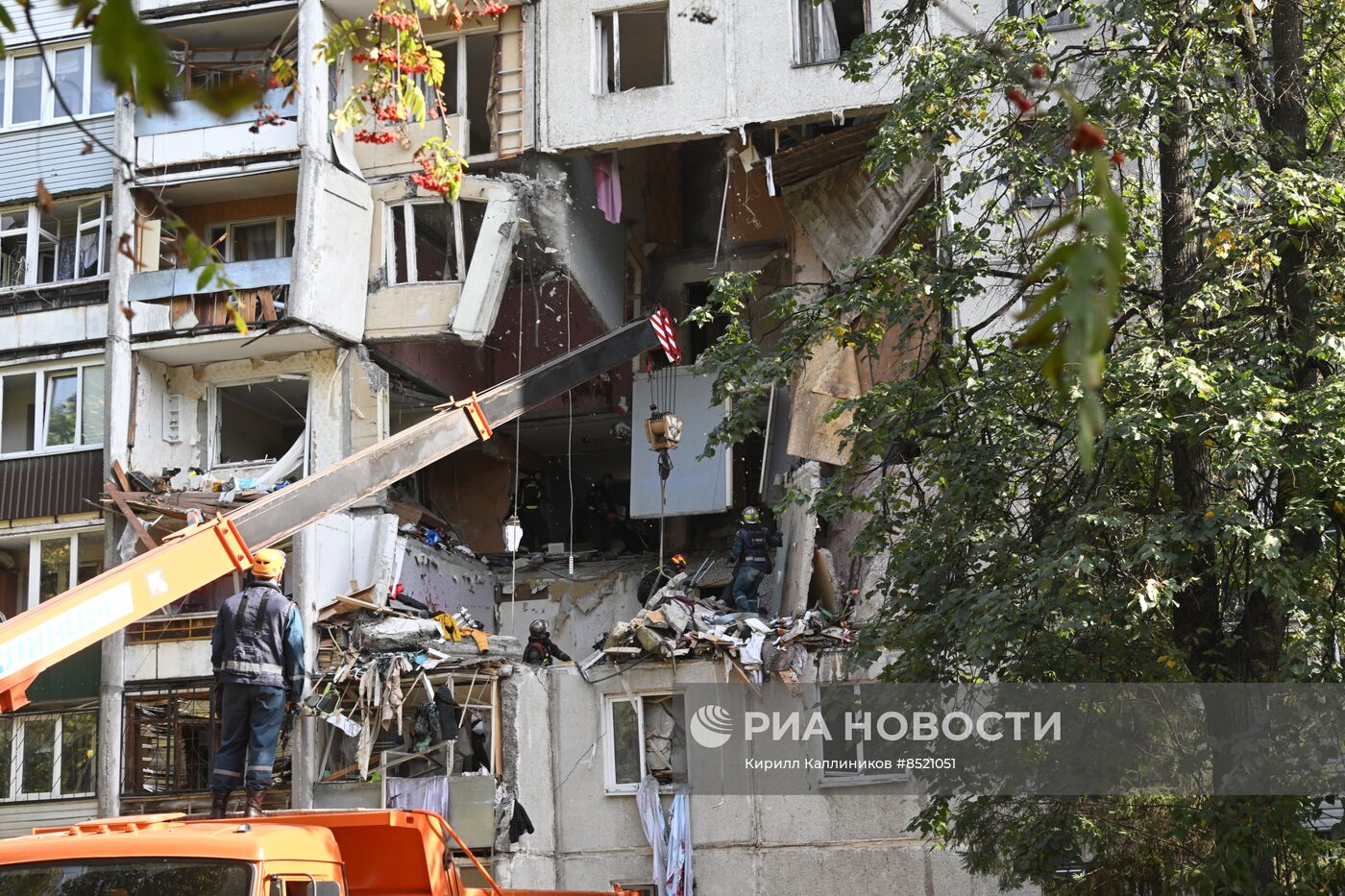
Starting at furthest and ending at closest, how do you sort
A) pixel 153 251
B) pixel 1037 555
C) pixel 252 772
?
1. pixel 153 251
2. pixel 1037 555
3. pixel 252 772

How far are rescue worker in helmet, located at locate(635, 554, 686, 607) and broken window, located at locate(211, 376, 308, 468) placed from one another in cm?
600

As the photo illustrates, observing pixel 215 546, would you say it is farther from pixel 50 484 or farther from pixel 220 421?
pixel 50 484

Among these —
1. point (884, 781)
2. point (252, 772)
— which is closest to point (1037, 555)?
point (252, 772)

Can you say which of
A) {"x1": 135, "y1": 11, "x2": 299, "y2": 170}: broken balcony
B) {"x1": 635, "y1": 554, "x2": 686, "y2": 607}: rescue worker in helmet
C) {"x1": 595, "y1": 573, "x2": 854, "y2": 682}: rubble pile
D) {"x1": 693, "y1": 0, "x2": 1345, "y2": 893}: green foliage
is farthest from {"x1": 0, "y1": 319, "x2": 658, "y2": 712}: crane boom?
{"x1": 135, "y1": 11, "x2": 299, "y2": 170}: broken balcony

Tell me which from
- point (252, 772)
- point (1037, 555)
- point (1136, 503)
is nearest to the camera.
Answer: point (252, 772)

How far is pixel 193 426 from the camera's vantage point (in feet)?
78.0

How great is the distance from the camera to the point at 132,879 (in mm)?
6379

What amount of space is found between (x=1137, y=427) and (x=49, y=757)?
18.4 metres

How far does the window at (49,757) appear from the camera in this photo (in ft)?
73.0

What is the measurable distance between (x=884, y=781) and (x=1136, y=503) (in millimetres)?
7992

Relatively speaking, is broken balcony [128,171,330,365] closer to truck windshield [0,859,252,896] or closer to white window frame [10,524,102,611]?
white window frame [10,524,102,611]

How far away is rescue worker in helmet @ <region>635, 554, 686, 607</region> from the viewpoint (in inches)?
874

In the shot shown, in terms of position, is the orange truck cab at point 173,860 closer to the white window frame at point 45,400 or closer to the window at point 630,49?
the white window frame at point 45,400

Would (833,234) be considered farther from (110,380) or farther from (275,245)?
(110,380)
